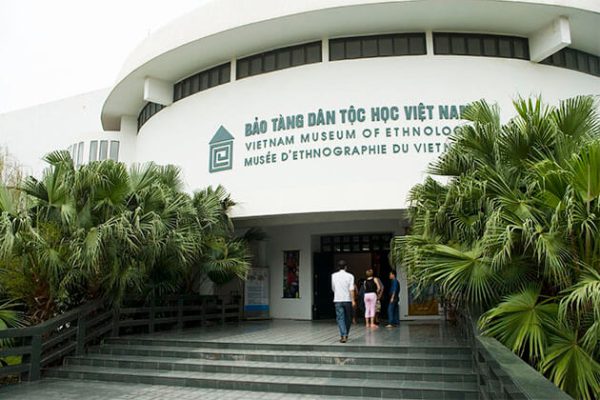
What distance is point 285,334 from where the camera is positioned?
1144 centimetres

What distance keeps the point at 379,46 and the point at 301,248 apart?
6964mm

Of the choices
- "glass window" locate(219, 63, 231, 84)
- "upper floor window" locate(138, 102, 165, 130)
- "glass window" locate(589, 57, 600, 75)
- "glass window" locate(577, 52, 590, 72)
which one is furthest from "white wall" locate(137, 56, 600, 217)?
"upper floor window" locate(138, 102, 165, 130)

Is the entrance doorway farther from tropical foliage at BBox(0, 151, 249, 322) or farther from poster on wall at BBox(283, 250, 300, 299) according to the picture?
tropical foliage at BBox(0, 151, 249, 322)

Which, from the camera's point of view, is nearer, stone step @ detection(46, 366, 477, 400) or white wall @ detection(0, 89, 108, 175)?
stone step @ detection(46, 366, 477, 400)

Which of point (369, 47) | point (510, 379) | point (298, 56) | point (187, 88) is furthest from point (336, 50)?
point (510, 379)

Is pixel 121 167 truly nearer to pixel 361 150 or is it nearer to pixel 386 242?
pixel 361 150

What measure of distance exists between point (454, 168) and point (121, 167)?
6686 mm

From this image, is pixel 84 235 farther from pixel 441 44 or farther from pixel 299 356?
pixel 441 44

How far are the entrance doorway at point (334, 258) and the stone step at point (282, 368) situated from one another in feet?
25.4

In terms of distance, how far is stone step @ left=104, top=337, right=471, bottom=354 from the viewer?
845cm

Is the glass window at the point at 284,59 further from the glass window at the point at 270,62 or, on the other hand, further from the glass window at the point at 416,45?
the glass window at the point at 416,45

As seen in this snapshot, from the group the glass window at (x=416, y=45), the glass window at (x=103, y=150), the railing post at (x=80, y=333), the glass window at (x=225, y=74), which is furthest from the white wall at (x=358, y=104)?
the glass window at (x=103, y=150)

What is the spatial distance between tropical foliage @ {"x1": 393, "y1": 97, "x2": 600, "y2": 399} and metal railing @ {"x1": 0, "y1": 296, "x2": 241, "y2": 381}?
6493 mm

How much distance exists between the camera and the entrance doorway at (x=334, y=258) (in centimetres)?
1630
